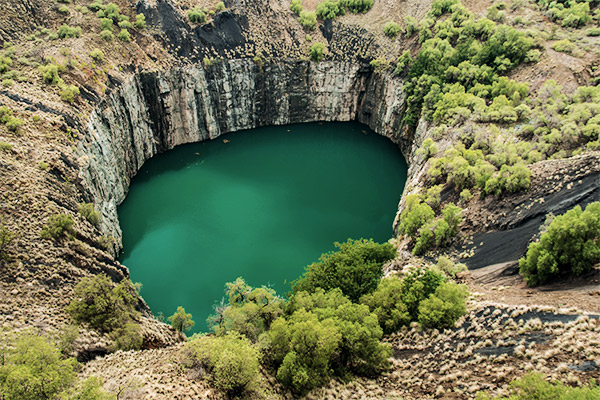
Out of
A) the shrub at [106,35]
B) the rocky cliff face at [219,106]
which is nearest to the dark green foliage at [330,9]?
the rocky cliff face at [219,106]

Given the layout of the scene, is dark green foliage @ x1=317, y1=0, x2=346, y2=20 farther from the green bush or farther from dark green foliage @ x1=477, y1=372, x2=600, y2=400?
dark green foliage @ x1=477, y1=372, x2=600, y2=400

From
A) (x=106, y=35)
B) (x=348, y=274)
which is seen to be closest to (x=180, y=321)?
(x=348, y=274)

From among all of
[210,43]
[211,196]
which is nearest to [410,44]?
[210,43]

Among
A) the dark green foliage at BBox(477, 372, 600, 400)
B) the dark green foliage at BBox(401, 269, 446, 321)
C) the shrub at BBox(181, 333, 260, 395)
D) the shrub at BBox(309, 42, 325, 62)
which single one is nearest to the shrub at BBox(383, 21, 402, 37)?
the shrub at BBox(309, 42, 325, 62)

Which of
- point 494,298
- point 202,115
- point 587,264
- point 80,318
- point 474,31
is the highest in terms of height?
point 474,31

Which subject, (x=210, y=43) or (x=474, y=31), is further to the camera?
(x=210, y=43)

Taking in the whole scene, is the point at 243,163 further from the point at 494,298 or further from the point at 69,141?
the point at 494,298

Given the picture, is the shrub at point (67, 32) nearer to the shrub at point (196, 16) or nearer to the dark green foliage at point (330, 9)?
the shrub at point (196, 16)
